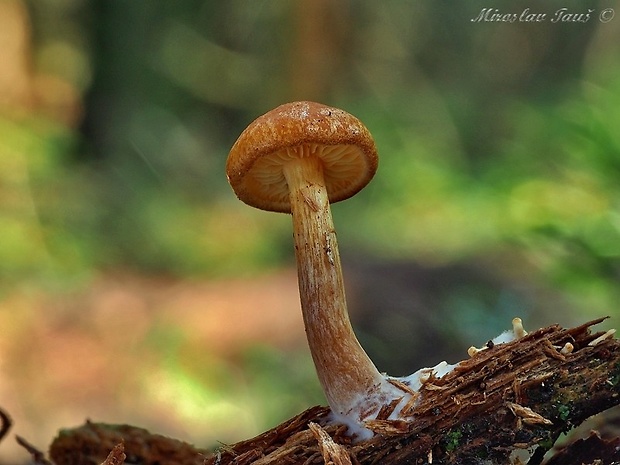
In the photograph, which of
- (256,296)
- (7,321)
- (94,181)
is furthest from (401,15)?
(7,321)

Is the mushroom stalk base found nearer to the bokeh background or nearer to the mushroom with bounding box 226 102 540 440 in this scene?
the mushroom with bounding box 226 102 540 440

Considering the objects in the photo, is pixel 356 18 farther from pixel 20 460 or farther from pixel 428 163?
pixel 20 460

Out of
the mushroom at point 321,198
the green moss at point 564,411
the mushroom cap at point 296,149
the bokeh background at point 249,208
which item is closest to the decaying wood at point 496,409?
the green moss at point 564,411

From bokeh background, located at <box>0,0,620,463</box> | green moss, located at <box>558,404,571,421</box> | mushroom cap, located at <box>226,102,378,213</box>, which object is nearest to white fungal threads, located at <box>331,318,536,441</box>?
green moss, located at <box>558,404,571,421</box>

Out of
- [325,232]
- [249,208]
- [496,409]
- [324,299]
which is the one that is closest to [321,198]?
[325,232]

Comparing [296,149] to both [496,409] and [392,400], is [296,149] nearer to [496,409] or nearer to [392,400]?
[392,400]

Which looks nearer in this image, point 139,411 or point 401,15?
point 139,411

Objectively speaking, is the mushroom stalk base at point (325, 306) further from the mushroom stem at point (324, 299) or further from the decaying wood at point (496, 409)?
the decaying wood at point (496, 409)
